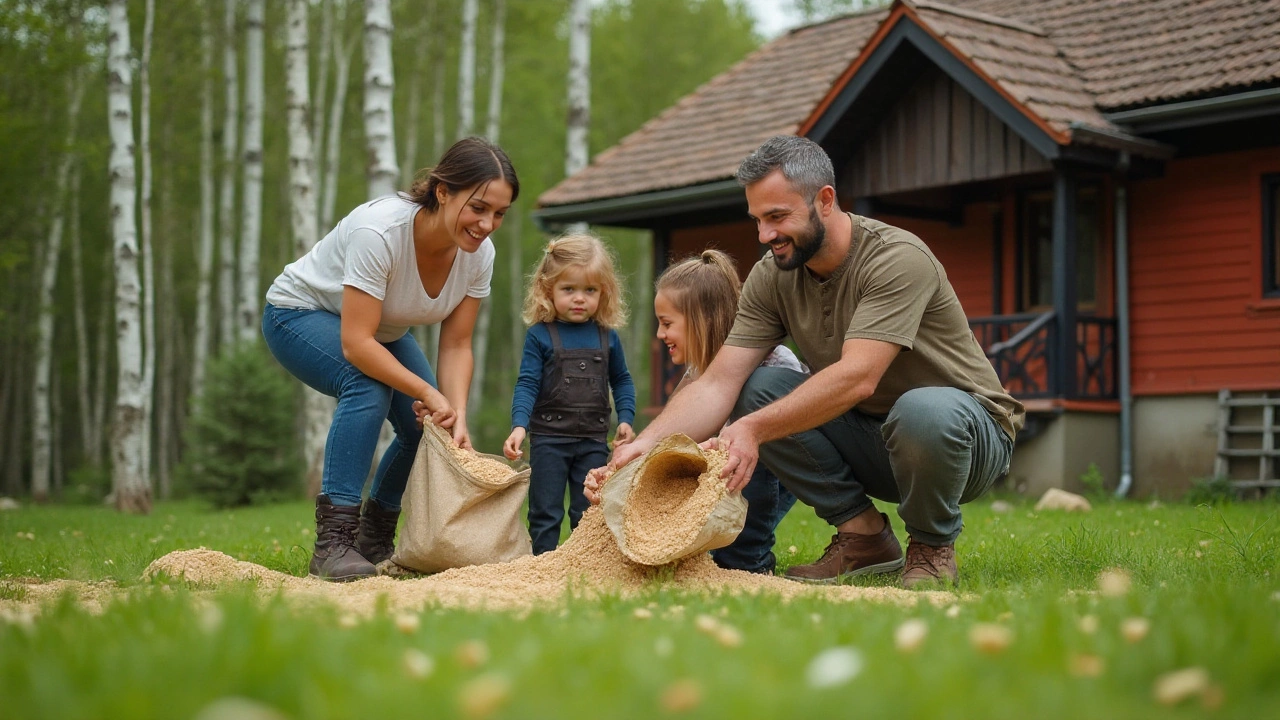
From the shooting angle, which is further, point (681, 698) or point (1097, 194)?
point (1097, 194)

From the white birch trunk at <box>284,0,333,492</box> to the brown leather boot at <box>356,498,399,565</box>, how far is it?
7881 millimetres

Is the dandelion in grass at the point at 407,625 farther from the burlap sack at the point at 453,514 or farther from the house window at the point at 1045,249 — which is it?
the house window at the point at 1045,249

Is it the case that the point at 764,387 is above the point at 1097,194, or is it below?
below

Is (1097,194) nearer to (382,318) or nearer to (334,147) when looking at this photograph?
(382,318)

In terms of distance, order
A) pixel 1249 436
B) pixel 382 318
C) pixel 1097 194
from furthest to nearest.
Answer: pixel 1097 194, pixel 1249 436, pixel 382 318

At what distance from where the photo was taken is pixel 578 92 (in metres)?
15.8

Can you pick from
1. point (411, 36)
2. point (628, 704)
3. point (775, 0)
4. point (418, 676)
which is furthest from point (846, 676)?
point (775, 0)

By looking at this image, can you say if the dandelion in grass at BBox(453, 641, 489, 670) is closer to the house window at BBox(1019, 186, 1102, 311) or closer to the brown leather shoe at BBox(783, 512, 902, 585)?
the brown leather shoe at BBox(783, 512, 902, 585)

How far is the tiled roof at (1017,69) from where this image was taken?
36.4ft

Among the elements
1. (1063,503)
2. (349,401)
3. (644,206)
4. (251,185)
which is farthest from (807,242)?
(251,185)

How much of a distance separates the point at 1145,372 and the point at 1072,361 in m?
1.04

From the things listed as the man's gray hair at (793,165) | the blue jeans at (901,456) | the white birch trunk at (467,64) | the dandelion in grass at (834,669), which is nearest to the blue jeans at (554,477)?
the blue jeans at (901,456)

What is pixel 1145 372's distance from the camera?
1201cm

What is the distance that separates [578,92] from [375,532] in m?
11.2
